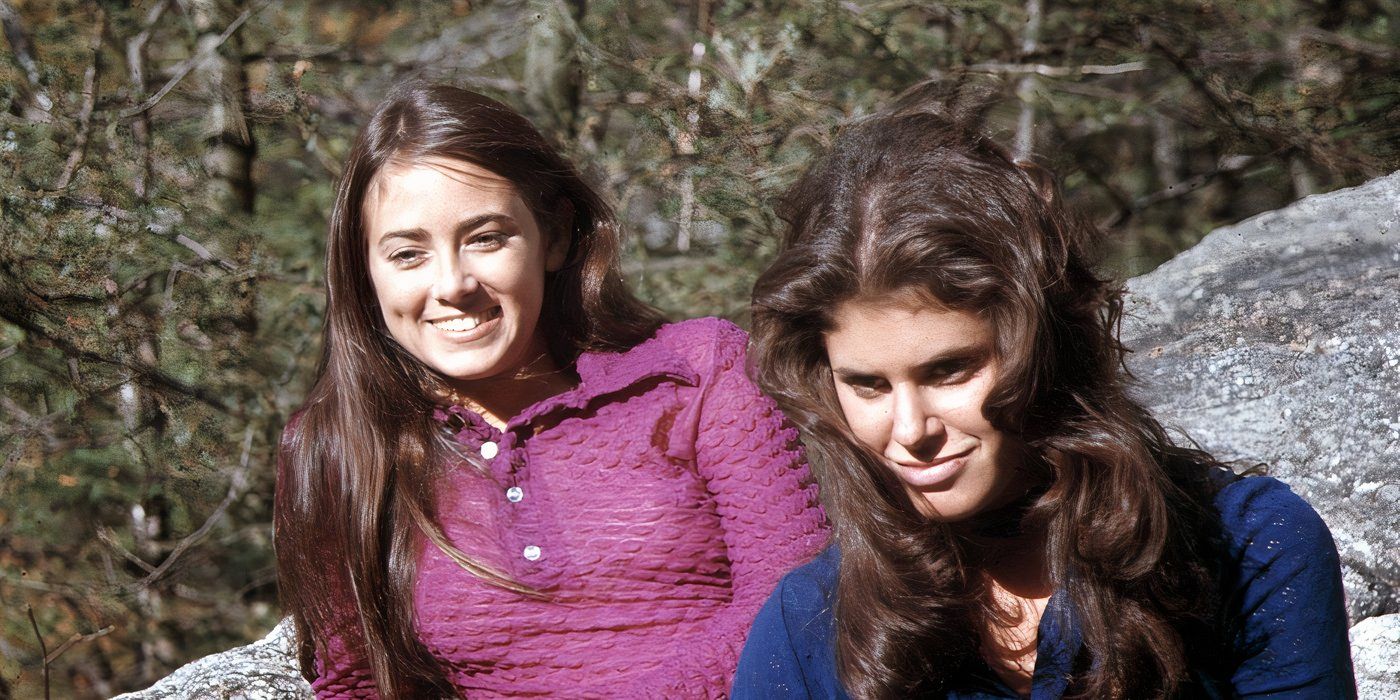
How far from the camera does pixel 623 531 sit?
2.13 m

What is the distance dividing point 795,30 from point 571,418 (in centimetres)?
168

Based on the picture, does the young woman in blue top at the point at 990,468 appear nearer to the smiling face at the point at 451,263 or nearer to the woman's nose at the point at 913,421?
the woman's nose at the point at 913,421

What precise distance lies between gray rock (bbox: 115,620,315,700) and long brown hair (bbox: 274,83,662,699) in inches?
7.9

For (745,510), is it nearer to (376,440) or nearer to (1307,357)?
(376,440)

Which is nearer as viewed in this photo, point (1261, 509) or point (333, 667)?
point (1261, 509)

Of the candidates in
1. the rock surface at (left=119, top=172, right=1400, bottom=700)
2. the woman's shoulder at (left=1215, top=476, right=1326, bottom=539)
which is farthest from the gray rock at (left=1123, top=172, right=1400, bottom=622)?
the woman's shoulder at (left=1215, top=476, right=1326, bottom=539)

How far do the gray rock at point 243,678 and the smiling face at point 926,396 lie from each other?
144 cm

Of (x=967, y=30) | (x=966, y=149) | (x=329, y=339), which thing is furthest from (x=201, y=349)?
(x=966, y=149)

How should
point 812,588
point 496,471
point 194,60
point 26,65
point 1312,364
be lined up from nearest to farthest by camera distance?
point 812,588
point 496,471
point 1312,364
point 26,65
point 194,60

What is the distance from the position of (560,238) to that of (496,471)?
440 mm

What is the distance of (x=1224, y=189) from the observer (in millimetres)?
4031

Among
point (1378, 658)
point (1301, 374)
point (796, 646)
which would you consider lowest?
point (1378, 658)

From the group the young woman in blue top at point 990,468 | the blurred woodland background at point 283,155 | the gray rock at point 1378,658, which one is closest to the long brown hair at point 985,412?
the young woman in blue top at point 990,468

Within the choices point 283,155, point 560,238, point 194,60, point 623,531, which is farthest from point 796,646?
point 194,60
